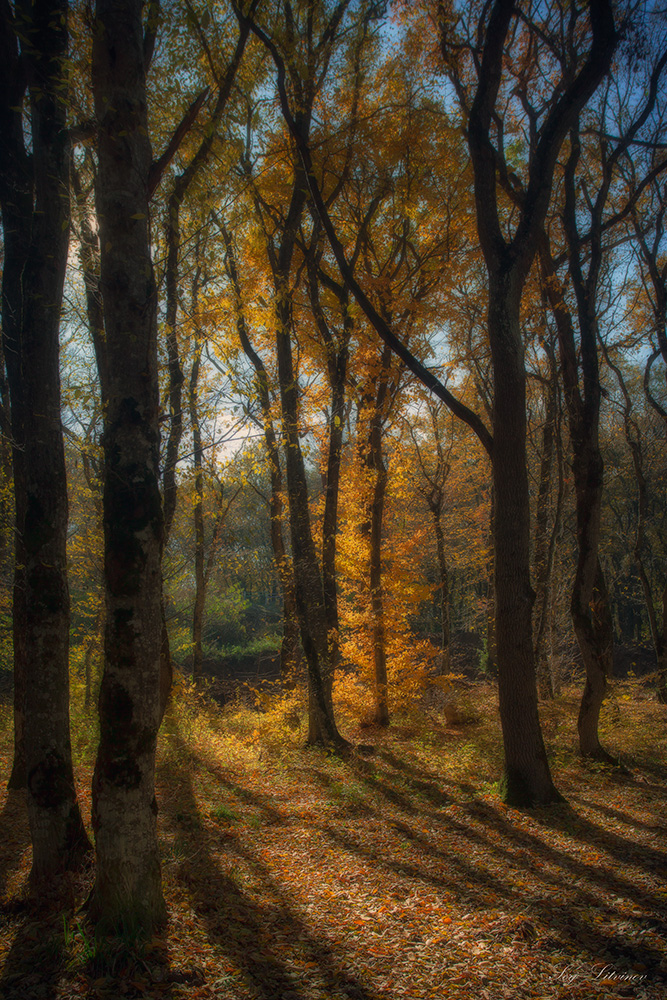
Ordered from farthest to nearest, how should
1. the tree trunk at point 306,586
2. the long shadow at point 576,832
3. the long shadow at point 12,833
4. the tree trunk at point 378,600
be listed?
the tree trunk at point 378,600
the tree trunk at point 306,586
the long shadow at point 576,832
the long shadow at point 12,833

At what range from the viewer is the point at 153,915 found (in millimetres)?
3127

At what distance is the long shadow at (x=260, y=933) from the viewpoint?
2.88 meters

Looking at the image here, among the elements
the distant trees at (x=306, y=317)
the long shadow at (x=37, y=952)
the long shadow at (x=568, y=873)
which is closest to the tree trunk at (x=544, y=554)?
the distant trees at (x=306, y=317)

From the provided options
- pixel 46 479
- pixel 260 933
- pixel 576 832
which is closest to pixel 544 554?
pixel 576 832

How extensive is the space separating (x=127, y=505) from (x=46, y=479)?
1.40 metres

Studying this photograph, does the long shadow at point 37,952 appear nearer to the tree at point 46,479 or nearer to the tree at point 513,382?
the tree at point 46,479

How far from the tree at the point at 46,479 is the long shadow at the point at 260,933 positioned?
3.46 ft

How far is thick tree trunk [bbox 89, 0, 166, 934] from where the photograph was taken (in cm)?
305

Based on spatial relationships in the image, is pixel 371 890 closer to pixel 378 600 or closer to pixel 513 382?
pixel 513 382

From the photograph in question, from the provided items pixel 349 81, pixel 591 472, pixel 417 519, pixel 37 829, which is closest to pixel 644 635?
pixel 417 519

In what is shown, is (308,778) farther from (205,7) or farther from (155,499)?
(205,7)

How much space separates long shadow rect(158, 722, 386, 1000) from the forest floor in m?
0.01

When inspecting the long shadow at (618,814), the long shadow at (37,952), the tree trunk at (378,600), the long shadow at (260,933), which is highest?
the tree trunk at (378,600)

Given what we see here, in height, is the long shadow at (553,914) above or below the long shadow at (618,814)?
above
